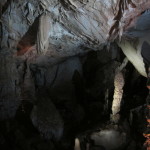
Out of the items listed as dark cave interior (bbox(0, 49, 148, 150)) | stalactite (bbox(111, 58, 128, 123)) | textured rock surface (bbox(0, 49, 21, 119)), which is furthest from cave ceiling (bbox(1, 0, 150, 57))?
dark cave interior (bbox(0, 49, 148, 150))

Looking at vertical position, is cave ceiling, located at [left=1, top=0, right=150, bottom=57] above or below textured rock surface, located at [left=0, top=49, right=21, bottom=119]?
above

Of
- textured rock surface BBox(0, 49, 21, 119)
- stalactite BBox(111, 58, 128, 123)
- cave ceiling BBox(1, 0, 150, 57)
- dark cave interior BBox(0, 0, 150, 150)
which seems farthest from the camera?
stalactite BBox(111, 58, 128, 123)

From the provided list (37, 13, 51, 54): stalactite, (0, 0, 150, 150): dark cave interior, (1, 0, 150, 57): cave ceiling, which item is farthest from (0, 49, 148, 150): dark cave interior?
(37, 13, 51, 54): stalactite

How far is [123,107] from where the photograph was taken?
6941 millimetres

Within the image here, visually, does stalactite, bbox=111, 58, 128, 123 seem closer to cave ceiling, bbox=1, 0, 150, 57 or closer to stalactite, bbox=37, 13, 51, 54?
cave ceiling, bbox=1, 0, 150, 57

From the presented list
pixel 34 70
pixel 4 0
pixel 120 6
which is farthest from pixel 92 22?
pixel 34 70

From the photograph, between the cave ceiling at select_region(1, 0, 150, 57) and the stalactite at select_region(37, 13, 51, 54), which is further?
the stalactite at select_region(37, 13, 51, 54)

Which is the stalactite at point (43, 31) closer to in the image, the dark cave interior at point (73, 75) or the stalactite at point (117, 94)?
the dark cave interior at point (73, 75)

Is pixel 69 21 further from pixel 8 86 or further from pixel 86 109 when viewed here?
pixel 86 109

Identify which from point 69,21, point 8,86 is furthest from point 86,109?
point 69,21

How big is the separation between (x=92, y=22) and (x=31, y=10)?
129cm

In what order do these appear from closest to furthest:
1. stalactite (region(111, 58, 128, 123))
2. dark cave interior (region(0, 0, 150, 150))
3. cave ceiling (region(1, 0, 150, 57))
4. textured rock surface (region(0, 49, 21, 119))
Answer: cave ceiling (region(1, 0, 150, 57)), dark cave interior (region(0, 0, 150, 150)), textured rock surface (region(0, 49, 21, 119)), stalactite (region(111, 58, 128, 123))

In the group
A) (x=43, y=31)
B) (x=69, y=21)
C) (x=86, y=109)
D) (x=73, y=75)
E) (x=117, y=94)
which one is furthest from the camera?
(x=73, y=75)

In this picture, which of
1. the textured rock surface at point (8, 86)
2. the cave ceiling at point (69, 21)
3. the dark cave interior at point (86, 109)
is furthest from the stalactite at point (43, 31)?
the dark cave interior at point (86, 109)
